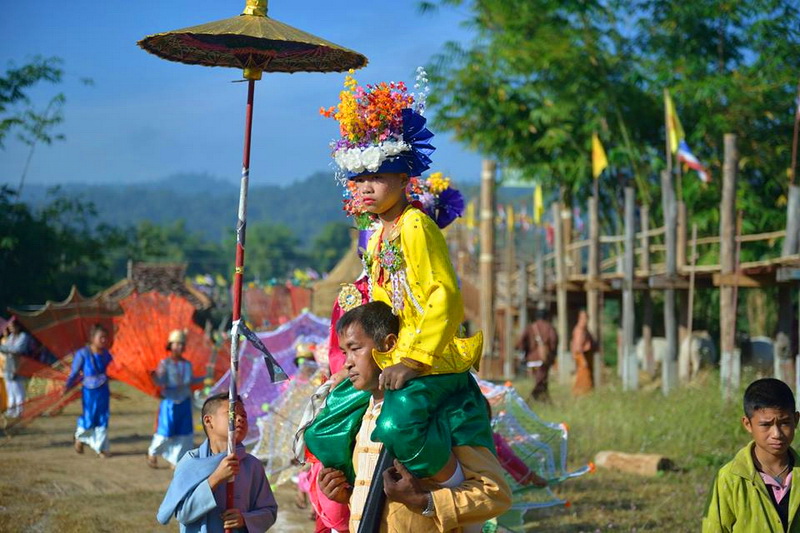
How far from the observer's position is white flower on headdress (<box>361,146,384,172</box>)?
4.30 meters

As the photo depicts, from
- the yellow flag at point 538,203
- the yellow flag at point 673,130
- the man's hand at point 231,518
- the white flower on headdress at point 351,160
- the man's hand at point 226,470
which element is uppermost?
the yellow flag at point 673,130

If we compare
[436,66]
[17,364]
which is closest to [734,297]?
[17,364]

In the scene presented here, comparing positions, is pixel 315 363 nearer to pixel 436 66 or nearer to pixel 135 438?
pixel 135 438

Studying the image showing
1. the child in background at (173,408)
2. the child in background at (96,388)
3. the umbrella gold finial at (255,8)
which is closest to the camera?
the umbrella gold finial at (255,8)

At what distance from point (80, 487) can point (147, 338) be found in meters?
2.73

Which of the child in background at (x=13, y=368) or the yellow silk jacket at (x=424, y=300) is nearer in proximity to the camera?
the yellow silk jacket at (x=424, y=300)

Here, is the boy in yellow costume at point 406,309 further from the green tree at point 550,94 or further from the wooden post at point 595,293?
the green tree at point 550,94

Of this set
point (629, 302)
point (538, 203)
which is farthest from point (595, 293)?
point (538, 203)

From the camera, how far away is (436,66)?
87.0 feet

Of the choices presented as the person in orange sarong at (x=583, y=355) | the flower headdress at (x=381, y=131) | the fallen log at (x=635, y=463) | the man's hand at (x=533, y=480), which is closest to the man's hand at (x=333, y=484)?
the flower headdress at (x=381, y=131)

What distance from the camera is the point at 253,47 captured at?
16.0 feet

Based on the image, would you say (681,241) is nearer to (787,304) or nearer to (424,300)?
(787,304)

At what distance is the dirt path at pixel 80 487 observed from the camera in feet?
27.9

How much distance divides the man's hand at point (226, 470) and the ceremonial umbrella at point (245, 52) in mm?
70
